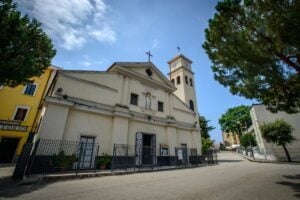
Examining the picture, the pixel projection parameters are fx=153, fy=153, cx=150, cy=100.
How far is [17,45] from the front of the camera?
8.00 m

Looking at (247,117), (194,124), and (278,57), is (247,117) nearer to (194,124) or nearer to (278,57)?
(194,124)

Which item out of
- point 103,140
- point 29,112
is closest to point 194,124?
point 103,140

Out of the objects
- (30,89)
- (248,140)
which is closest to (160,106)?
(30,89)

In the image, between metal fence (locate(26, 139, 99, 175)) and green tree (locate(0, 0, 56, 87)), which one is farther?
metal fence (locate(26, 139, 99, 175))

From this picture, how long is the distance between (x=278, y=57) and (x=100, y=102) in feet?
39.2

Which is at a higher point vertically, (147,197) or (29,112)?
(29,112)

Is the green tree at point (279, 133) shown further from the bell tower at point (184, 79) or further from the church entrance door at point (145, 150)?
the church entrance door at point (145, 150)

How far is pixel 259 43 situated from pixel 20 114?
2240 cm

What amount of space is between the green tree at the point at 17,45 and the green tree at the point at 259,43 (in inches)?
383

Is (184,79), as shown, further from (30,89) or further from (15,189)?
(15,189)

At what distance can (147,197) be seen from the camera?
15.5 ft

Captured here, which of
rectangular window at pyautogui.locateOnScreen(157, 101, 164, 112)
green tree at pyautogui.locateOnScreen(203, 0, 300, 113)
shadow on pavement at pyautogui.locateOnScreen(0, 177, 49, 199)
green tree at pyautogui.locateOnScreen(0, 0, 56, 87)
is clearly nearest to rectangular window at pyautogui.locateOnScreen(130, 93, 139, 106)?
rectangular window at pyautogui.locateOnScreen(157, 101, 164, 112)

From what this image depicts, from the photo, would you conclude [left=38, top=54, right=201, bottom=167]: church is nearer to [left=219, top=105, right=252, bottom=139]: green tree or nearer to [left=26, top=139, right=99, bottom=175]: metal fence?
[left=26, top=139, right=99, bottom=175]: metal fence

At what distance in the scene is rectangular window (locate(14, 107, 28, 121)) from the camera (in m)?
16.9
